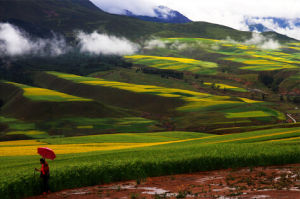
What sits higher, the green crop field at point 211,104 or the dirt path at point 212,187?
the dirt path at point 212,187

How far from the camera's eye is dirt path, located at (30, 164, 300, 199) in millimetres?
26016

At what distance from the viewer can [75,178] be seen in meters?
31.5

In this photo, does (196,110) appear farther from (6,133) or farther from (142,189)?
(142,189)

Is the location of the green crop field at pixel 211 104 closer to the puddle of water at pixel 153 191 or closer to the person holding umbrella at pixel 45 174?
the puddle of water at pixel 153 191

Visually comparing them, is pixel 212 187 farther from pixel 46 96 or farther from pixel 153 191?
pixel 46 96

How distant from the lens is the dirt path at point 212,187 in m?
26.0

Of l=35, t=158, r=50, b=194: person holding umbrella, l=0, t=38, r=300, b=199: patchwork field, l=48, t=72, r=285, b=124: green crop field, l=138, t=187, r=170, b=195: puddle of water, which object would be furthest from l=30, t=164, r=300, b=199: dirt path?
l=48, t=72, r=285, b=124: green crop field

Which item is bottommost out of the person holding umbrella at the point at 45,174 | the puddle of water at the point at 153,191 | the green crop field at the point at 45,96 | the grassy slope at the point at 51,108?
the grassy slope at the point at 51,108

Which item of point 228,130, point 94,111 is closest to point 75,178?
point 228,130

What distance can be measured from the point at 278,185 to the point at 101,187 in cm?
1497

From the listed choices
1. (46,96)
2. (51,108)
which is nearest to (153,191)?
(51,108)

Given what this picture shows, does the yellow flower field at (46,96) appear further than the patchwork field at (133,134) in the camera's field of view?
Yes

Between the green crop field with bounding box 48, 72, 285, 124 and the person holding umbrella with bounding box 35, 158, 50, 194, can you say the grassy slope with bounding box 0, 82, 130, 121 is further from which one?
the person holding umbrella with bounding box 35, 158, 50, 194

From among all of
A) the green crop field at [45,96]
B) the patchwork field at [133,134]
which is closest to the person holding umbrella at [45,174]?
the patchwork field at [133,134]
